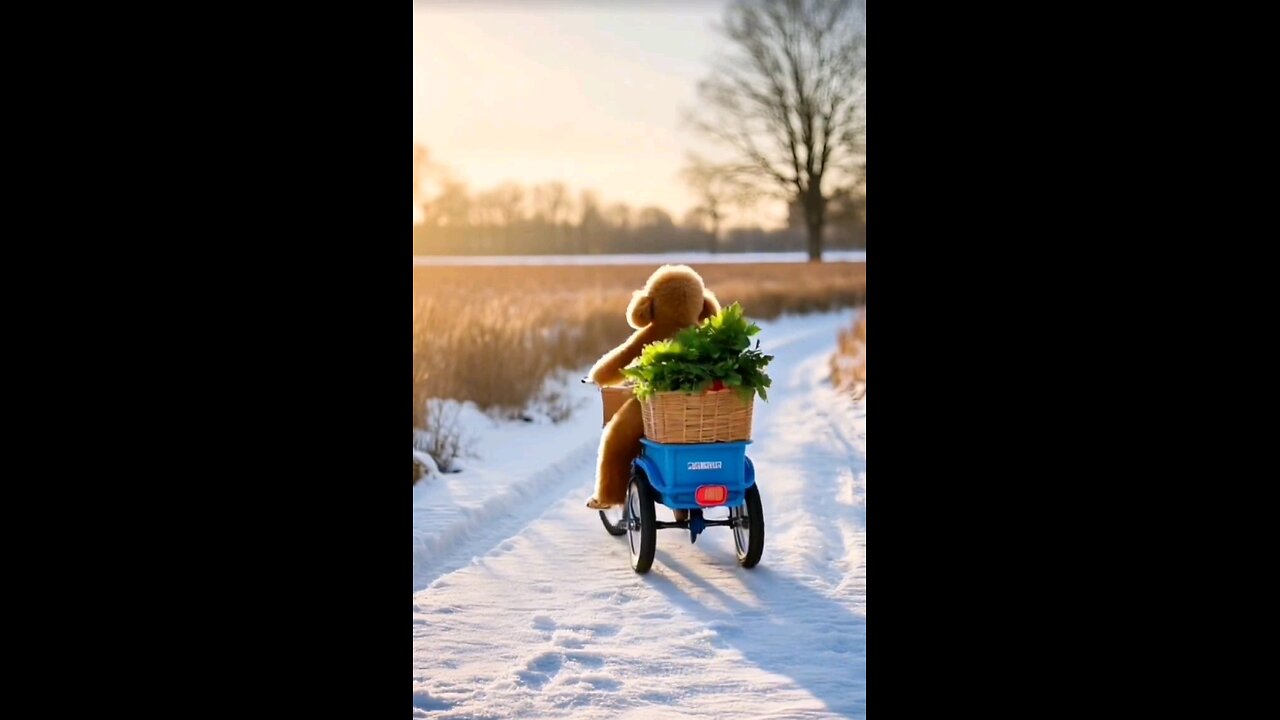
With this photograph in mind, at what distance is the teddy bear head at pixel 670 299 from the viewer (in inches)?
300

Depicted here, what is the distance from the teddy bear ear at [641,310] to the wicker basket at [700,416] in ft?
3.11

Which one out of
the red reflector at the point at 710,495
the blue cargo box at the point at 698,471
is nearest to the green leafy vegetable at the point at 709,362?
the blue cargo box at the point at 698,471

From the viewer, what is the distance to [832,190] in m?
41.5

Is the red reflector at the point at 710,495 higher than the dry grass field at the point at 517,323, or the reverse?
the dry grass field at the point at 517,323

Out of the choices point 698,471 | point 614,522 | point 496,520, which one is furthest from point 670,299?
point 496,520

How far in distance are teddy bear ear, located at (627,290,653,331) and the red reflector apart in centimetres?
132

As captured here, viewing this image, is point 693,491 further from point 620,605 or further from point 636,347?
point 636,347

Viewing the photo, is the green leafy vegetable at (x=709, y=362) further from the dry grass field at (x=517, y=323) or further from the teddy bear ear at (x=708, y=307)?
the dry grass field at (x=517, y=323)

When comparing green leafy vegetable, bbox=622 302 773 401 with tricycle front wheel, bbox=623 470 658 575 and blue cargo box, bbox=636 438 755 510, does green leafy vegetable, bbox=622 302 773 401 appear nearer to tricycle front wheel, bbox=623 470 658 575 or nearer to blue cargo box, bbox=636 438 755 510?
blue cargo box, bbox=636 438 755 510

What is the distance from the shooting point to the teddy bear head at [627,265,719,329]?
762 cm

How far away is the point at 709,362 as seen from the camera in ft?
21.8
